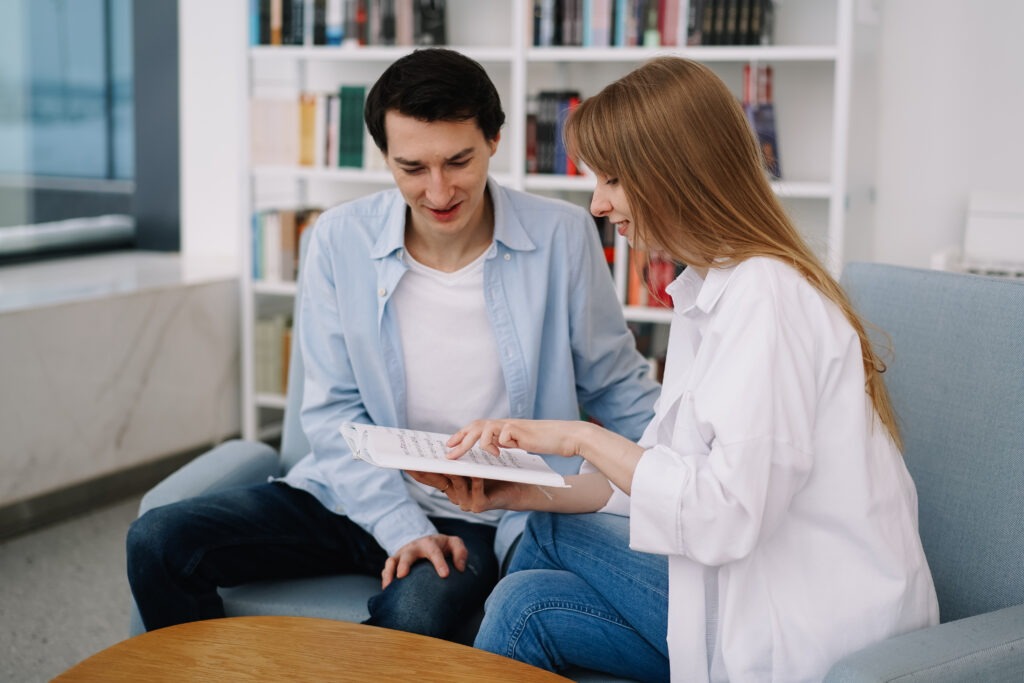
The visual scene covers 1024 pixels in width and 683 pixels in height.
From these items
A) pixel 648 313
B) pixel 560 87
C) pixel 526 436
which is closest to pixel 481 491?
pixel 526 436

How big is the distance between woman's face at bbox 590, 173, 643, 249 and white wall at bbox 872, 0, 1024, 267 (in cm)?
203

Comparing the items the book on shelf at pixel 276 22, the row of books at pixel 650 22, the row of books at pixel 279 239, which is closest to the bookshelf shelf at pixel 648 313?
the row of books at pixel 650 22

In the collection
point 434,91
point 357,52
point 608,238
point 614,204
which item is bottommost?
point 608,238

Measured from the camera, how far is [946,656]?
46.8 inches

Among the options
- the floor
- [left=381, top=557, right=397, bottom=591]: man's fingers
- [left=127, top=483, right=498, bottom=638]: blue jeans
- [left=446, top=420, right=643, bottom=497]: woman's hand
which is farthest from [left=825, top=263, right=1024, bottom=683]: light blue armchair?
the floor

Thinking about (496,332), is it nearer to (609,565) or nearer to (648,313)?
(609,565)

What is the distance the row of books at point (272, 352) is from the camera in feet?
12.5

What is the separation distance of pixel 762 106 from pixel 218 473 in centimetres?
189

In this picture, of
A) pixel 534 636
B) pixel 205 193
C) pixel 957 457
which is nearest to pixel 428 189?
pixel 534 636

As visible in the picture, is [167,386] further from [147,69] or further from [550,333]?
[550,333]

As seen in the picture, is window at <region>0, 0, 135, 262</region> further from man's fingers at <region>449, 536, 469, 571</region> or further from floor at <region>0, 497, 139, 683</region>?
man's fingers at <region>449, 536, 469, 571</region>

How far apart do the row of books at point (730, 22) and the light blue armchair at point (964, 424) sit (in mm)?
1535

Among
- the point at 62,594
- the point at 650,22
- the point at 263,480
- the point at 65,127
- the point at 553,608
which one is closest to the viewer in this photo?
the point at 553,608

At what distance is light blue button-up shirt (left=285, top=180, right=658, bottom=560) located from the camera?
187cm
